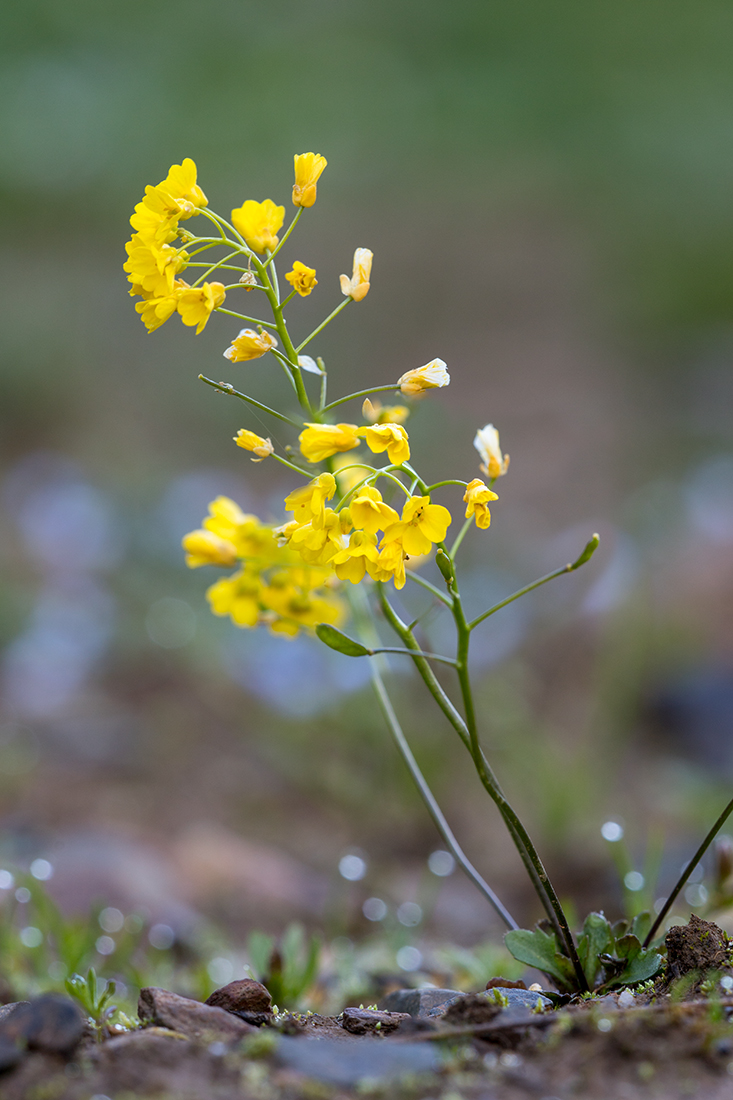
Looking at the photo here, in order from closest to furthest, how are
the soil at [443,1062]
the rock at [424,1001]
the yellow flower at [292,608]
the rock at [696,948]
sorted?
the soil at [443,1062]
the rock at [696,948]
the rock at [424,1001]
the yellow flower at [292,608]

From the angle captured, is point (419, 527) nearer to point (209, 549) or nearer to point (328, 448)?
point (328, 448)

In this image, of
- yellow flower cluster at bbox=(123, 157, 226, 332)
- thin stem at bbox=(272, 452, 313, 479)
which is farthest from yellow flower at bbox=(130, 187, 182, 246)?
thin stem at bbox=(272, 452, 313, 479)

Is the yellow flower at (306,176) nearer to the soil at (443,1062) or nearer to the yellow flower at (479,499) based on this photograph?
the yellow flower at (479,499)

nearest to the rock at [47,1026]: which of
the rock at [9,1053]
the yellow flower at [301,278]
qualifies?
the rock at [9,1053]

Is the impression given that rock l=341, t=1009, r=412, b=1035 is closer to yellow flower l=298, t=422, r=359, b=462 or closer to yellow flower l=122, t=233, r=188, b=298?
yellow flower l=298, t=422, r=359, b=462

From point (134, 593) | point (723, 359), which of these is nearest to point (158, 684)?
point (134, 593)

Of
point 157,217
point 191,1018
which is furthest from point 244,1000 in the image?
point 157,217
